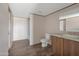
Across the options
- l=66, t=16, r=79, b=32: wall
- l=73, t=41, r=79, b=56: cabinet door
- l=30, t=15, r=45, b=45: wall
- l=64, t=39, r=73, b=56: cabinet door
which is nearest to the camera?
l=73, t=41, r=79, b=56: cabinet door

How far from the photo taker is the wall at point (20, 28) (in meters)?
7.70

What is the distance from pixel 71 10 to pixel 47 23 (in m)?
2.95

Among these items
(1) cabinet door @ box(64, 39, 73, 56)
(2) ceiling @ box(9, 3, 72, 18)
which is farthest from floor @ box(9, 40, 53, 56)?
(2) ceiling @ box(9, 3, 72, 18)

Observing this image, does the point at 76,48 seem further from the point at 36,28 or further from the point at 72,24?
the point at 36,28

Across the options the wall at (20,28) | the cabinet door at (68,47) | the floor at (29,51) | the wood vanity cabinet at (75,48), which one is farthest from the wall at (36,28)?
the wood vanity cabinet at (75,48)

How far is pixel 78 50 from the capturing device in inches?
81.4

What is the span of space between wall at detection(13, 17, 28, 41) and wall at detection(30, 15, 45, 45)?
2198mm

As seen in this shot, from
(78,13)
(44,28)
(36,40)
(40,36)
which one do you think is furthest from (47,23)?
(78,13)

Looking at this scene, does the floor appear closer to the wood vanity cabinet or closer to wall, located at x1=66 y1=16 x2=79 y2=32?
wall, located at x1=66 y1=16 x2=79 y2=32

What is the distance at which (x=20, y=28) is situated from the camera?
26.2 ft

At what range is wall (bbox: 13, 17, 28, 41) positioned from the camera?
770cm

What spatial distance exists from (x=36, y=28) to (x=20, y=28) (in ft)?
7.99

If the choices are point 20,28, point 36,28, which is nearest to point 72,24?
point 36,28

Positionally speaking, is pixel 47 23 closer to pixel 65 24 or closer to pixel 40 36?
pixel 40 36
